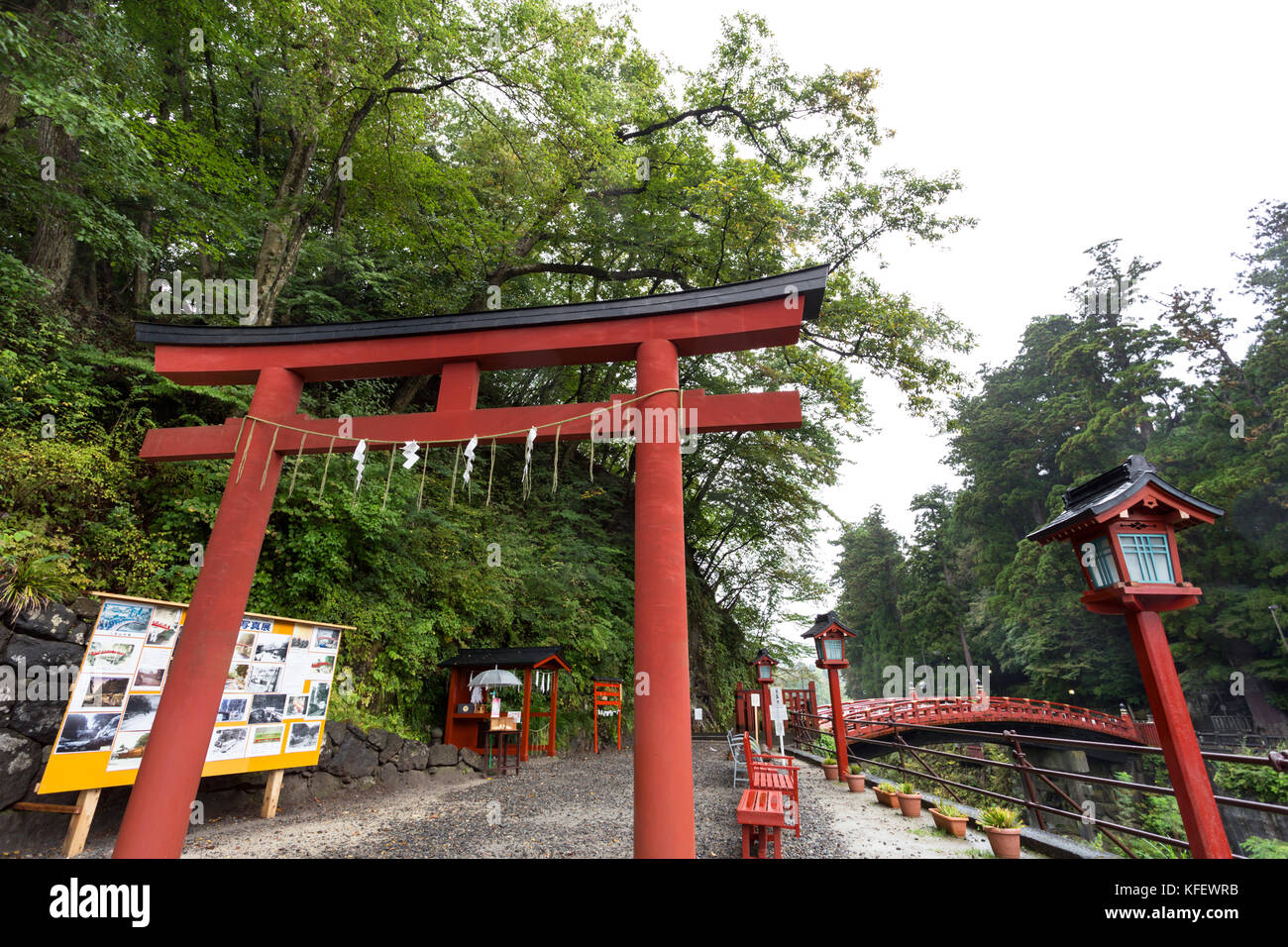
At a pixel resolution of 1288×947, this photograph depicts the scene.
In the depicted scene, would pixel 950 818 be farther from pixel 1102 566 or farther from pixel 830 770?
pixel 830 770

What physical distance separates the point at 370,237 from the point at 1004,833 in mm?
15599

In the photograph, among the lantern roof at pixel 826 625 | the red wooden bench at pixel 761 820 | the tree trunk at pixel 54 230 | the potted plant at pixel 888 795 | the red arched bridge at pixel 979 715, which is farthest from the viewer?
the red arched bridge at pixel 979 715

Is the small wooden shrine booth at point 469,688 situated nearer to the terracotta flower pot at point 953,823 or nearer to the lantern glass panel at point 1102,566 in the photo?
the terracotta flower pot at point 953,823

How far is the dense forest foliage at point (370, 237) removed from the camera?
21.8 ft

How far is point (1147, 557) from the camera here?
3162 mm

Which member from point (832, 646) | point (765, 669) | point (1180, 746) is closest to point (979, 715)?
point (765, 669)

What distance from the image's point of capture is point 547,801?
683 centimetres

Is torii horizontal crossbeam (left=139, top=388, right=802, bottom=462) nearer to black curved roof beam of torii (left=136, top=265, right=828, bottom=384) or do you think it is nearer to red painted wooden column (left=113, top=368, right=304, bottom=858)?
red painted wooden column (left=113, top=368, right=304, bottom=858)

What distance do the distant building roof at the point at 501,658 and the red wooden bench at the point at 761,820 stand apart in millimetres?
4835

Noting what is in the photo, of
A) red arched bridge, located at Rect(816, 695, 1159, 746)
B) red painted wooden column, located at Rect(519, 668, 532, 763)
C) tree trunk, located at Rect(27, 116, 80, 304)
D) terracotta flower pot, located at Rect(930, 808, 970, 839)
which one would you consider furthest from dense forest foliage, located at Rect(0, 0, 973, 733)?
red arched bridge, located at Rect(816, 695, 1159, 746)

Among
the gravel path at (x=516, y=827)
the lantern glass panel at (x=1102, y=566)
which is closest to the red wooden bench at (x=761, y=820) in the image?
the gravel path at (x=516, y=827)
